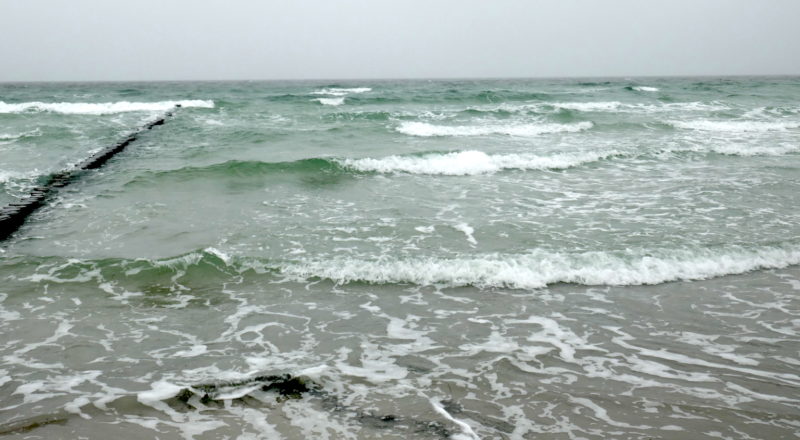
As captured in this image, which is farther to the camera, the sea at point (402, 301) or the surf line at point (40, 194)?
the surf line at point (40, 194)

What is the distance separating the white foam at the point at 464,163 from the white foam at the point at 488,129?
5740mm

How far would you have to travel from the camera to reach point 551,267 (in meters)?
7.16

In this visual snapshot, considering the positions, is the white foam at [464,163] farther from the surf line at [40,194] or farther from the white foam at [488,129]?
the surf line at [40,194]

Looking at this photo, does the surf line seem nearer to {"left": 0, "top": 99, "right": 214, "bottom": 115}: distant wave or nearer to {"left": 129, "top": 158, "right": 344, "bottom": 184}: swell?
{"left": 129, "top": 158, "right": 344, "bottom": 184}: swell

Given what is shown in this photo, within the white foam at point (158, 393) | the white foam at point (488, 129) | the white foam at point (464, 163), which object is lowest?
the white foam at point (158, 393)

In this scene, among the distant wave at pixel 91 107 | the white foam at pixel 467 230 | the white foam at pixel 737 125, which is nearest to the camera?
the white foam at pixel 467 230

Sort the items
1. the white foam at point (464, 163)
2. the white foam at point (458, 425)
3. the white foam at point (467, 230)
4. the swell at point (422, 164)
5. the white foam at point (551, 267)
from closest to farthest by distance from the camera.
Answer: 1. the white foam at point (458, 425)
2. the white foam at point (551, 267)
3. the white foam at point (467, 230)
4. the swell at point (422, 164)
5. the white foam at point (464, 163)

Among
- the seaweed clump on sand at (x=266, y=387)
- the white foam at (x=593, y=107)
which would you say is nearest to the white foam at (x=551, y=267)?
the seaweed clump on sand at (x=266, y=387)

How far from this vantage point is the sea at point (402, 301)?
4176 millimetres

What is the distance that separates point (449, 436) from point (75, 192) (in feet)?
34.9

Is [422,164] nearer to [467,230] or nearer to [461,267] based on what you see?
[467,230]

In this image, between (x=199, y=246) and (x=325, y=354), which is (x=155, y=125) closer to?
(x=199, y=246)

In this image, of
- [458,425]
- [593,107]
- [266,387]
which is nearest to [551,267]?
[458,425]

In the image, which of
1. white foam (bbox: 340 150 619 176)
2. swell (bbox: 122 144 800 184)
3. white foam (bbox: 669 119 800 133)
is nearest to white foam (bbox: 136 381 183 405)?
swell (bbox: 122 144 800 184)
